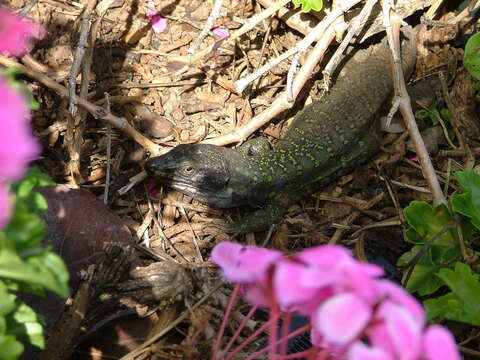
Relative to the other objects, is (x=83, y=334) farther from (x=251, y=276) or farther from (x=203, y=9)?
(x=203, y=9)

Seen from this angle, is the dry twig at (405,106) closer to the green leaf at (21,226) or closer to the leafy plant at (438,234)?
the leafy plant at (438,234)

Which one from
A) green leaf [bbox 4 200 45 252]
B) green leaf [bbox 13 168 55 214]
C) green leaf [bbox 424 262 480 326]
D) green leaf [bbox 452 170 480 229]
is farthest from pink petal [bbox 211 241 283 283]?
green leaf [bbox 452 170 480 229]

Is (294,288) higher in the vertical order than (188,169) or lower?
higher

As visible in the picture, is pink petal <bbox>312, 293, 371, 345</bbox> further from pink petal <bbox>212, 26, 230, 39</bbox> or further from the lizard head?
pink petal <bbox>212, 26, 230, 39</bbox>

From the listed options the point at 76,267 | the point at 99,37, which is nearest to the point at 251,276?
the point at 76,267

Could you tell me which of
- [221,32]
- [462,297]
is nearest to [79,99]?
[221,32]

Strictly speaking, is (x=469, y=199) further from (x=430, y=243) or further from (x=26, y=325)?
(x=26, y=325)
